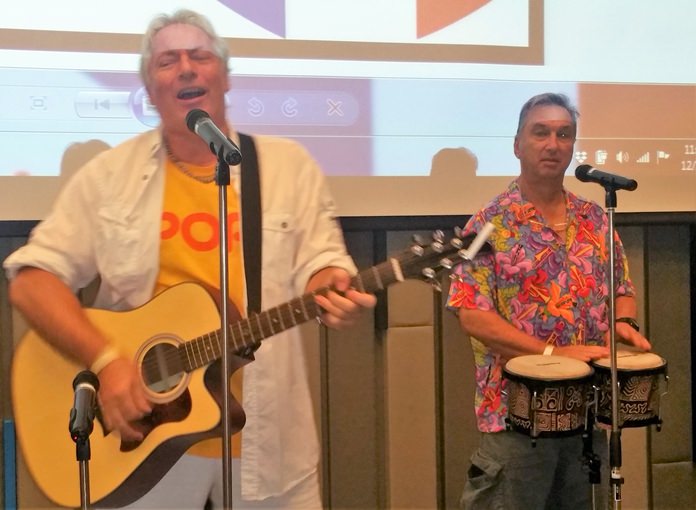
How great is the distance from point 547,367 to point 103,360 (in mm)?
1106

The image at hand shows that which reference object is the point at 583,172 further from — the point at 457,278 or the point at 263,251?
the point at 263,251

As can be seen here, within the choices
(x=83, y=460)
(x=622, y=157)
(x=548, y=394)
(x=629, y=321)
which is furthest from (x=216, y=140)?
(x=622, y=157)

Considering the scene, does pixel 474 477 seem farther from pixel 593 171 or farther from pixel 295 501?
pixel 593 171

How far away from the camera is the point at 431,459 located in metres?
2.55

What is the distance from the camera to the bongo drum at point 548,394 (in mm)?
1850

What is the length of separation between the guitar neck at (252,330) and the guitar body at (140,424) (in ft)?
0.08

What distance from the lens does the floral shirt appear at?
205 cm

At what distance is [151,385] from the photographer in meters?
1.74

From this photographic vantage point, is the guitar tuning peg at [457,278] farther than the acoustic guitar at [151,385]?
Yes

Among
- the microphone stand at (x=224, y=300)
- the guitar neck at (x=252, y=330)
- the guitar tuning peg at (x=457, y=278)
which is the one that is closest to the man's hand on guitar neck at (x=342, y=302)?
the guitar neck at (x=252, y=330)

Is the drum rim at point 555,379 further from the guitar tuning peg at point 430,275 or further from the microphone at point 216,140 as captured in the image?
the microphone at point 216,140

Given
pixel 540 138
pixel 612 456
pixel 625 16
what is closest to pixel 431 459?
pixel 612 456

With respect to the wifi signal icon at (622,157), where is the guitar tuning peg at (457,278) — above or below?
below

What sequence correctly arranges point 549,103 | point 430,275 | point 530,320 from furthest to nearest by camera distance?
point 549,103, point 530,320, point 430,275
